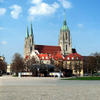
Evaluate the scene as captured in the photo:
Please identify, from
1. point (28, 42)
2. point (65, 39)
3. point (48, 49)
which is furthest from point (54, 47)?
point (28, 42)

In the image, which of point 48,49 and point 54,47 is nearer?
→ point 48,49

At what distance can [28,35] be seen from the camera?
18288 cm

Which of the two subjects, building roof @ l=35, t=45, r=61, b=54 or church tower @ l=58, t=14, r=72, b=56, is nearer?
building roof @ l=35, t=45, r=61, b=54

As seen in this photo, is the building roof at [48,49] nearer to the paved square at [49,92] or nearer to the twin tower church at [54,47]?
the twin tower church at [54,47]

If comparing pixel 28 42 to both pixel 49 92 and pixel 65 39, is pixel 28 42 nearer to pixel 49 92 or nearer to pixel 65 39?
pixel 65 39

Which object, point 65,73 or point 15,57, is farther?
point 15,57

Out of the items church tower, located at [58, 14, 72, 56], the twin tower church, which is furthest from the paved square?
church tower, located at [58, 14, 72, 56]

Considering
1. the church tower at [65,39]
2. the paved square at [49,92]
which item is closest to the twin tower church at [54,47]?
the church tower at [65,39]

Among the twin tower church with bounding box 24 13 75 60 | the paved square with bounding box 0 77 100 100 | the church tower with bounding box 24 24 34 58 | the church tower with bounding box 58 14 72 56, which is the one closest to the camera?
the paved square with bounding box 0 77 100 100

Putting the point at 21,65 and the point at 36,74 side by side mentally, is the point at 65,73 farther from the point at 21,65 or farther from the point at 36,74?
the point at 21,65

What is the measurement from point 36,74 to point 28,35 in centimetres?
10849

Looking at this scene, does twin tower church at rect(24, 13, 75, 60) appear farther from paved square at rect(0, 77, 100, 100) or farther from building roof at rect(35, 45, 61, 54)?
paved square at rect(0, 77, 100, 100)

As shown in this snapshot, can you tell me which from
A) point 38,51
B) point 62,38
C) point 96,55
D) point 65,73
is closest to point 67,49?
point 62,38

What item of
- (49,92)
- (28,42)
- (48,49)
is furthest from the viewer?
(28,42)
